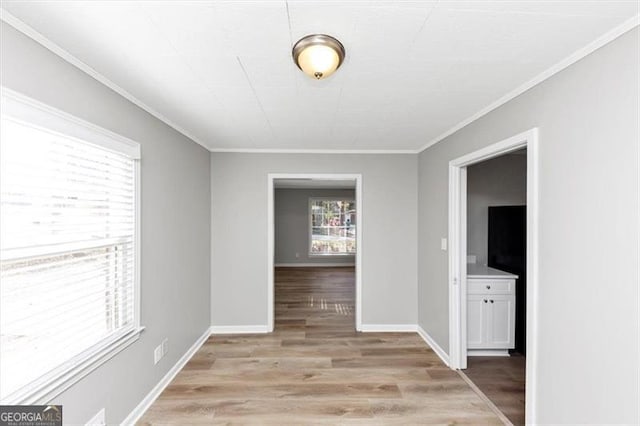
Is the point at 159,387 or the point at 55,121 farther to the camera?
the point at 159,387

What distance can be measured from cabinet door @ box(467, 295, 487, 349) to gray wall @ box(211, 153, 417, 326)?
0.86 m

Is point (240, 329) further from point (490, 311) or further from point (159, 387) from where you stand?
point (490, 311)

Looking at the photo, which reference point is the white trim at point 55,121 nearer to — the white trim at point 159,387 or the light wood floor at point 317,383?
the white trim at point 159,387

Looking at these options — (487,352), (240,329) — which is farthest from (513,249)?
(240,329)

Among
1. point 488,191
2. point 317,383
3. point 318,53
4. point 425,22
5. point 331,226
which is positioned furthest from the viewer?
point 331,226

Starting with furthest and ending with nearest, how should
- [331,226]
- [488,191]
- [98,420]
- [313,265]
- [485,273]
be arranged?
[331,226] < [313,265] < [488,191] < [485,273] < [98,420]

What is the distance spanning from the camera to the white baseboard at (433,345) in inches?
126

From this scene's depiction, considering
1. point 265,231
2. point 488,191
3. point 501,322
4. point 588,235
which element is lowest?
point 501,322

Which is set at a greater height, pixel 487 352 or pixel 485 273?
pixel 485 273

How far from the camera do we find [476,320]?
3256mm

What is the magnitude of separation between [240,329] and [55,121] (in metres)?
3.13

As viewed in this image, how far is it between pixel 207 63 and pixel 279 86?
47cm

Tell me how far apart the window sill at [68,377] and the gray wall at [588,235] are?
262 centimetres

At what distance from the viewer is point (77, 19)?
4.32 feet
